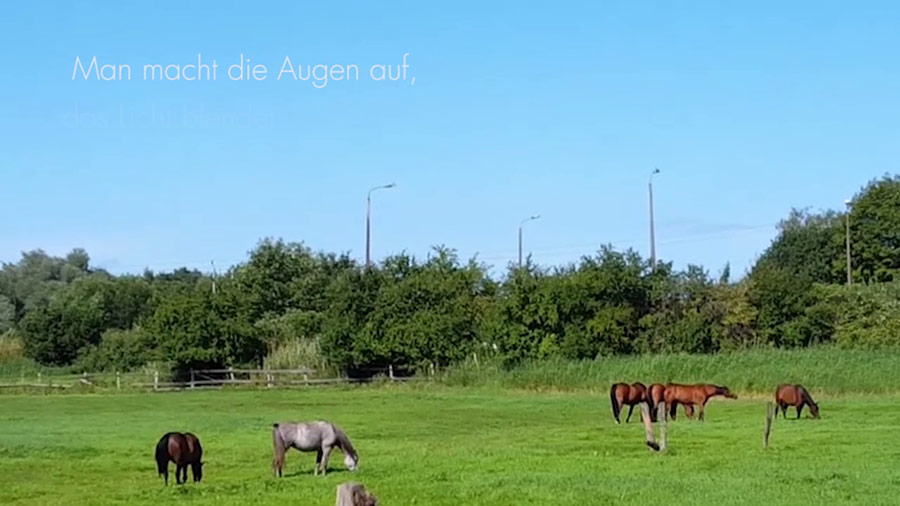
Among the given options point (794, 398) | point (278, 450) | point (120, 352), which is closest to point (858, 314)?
point (794, 398)

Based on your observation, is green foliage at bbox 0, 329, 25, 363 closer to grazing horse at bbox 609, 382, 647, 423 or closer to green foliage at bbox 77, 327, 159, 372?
green foliage at bbox 77, 327, 159, 372

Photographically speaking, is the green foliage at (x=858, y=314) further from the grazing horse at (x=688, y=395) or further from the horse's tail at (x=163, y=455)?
the horse's tail at (x=163, y=455)

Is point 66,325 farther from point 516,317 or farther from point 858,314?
point 858,314

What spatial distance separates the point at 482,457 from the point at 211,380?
152ft

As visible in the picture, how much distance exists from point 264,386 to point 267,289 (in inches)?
953

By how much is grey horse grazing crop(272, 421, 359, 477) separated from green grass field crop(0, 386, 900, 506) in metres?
0.35

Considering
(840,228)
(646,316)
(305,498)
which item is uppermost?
(840,228)

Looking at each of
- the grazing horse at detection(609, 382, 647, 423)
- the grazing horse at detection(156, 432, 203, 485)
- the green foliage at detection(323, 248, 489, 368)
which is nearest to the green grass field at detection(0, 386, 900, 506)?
the grazing horse at detection(156, 432, 203, 485)

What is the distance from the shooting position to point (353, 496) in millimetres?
7195

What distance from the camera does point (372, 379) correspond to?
66438 millimetres

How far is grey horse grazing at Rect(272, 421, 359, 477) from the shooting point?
22172 mm

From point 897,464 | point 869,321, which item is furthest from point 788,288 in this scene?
point 897,464

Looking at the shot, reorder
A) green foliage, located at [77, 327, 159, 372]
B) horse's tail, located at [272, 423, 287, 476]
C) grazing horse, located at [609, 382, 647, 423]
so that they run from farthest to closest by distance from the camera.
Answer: green foliage, located at [77, 327, 159, 372]
grazing horse, located at [609, 382, 647, 423]
horse's tail, located at [272, 423, 287, 476]

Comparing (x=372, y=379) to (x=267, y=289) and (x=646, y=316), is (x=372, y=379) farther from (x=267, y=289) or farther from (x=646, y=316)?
(x=267, y=289)
